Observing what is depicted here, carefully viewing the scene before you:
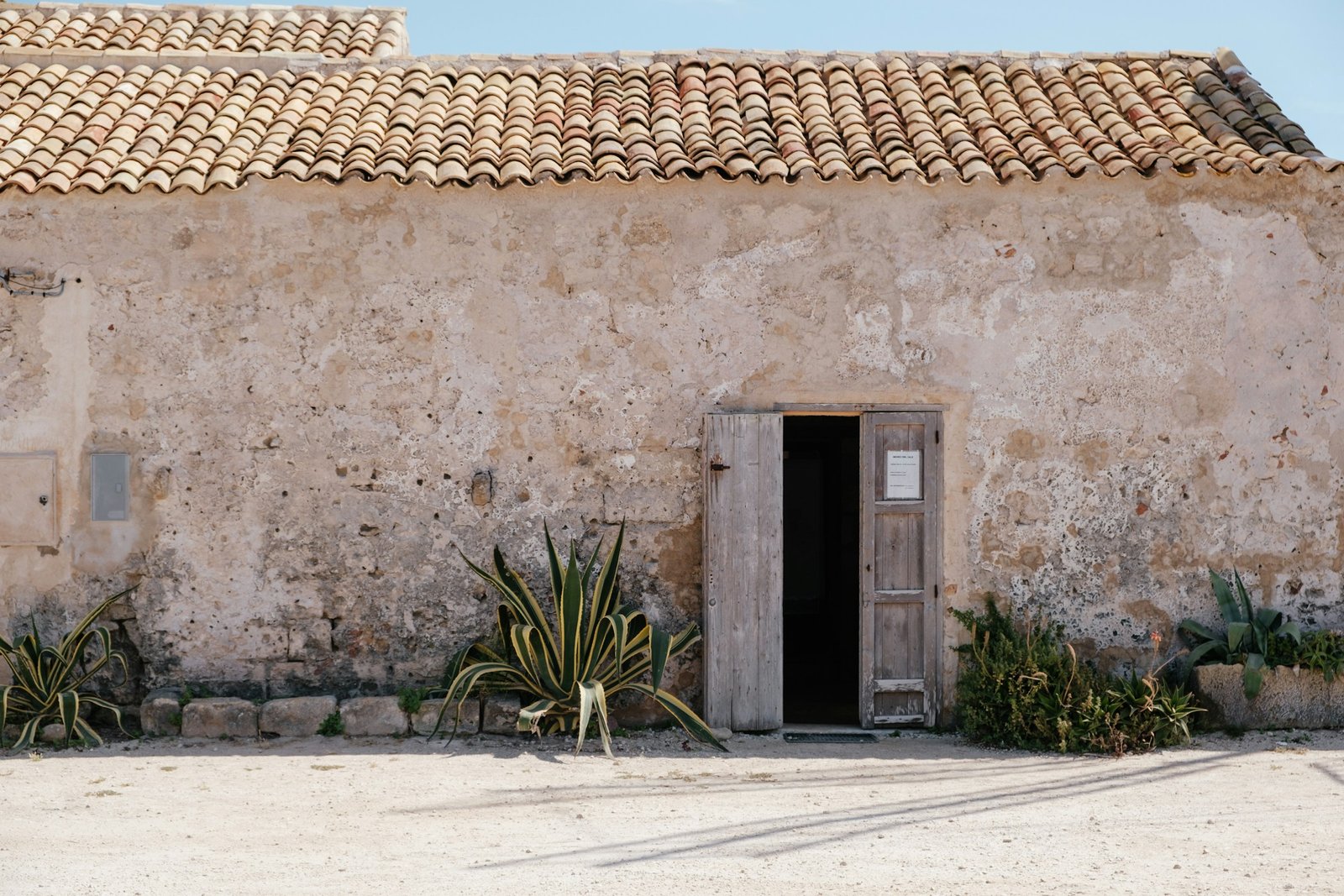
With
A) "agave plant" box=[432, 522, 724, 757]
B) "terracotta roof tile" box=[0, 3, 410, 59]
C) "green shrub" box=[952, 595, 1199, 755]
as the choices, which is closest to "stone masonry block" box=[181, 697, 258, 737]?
"agave plant" box=[432, 522, 724, 757]

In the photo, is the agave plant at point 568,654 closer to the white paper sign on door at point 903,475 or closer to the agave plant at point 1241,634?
the white paper sign on door at point 903,475

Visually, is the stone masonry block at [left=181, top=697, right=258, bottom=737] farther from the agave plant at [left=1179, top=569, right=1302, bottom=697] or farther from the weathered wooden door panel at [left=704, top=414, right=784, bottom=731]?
the agave plant at [left=1179, top=569, right=1302, bottom=697]

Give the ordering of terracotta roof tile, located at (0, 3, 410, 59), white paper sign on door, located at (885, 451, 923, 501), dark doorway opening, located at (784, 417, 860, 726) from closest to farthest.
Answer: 1. white paper sign on door, located at (885, 451, 923, 501)
2. dark doorway opening, located at (784, 417, 860, 726)
3. terracotta roof tile, located at (0, 3, 410, 59)

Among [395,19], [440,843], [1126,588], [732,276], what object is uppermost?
[395,19]

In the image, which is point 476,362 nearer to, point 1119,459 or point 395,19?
point 1119,459

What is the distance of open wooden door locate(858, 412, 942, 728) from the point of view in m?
7.24

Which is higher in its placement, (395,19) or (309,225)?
(395,19)

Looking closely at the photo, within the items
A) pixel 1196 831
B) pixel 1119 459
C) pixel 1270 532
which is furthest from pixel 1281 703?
A: pixel 1196 831

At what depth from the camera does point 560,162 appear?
7285 mm

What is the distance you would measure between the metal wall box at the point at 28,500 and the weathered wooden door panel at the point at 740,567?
140 inches

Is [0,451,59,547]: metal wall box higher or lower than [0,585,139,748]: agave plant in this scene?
higher

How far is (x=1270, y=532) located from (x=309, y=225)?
5600mm

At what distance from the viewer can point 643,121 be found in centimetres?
791

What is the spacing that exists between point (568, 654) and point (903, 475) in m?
2.08
